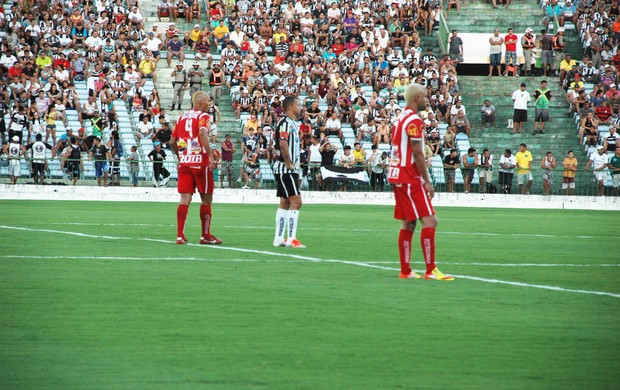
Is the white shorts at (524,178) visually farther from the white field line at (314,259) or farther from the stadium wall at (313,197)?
the white field line at (314,259)

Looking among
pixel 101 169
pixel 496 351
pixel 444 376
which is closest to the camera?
pixel 444 376

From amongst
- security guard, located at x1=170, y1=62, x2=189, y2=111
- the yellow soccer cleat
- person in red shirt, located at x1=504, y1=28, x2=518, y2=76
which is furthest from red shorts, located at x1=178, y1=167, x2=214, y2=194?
person in red shirt, located at x1=504, y1=28, x2=518, y2=76

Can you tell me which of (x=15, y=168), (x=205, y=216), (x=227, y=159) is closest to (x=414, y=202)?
(x=205, y=216)

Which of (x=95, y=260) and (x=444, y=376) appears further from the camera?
(x=95, y=260)

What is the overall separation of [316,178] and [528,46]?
1326 cm

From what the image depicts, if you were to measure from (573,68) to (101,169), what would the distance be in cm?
1969

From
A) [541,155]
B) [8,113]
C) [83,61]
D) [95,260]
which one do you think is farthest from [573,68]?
[95,260]

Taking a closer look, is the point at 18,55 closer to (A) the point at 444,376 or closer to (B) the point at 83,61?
(B) the point at 83,61

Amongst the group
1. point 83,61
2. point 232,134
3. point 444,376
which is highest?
point 83,61

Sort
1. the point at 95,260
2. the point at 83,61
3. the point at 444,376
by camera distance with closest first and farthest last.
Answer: the point at 444,376, the point at 95,260, the point at 83,61

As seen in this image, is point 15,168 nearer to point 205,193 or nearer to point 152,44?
point 152,44

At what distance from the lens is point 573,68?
41938mm

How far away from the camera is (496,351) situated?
7.60 m

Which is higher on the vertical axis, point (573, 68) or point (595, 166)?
point (573, 68)
